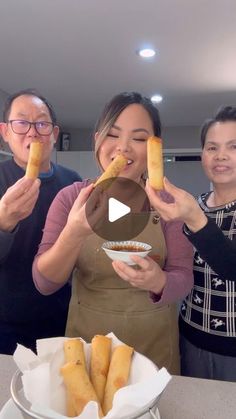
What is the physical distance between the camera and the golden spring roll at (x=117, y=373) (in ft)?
1.64

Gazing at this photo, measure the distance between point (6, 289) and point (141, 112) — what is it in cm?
66

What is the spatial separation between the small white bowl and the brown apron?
0.15 meters

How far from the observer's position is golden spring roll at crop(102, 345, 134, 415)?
1.64 feet

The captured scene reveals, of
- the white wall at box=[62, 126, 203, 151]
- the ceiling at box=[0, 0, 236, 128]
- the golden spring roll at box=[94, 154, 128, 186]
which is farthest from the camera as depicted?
the white wall at box=[62, 126, 203, 151]

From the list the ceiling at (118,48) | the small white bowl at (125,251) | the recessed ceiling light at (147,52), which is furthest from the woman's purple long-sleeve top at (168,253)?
the recessed ceiling light at (147,52)

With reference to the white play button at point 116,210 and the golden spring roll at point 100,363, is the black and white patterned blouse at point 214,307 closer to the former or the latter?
the white play button at point 116,210

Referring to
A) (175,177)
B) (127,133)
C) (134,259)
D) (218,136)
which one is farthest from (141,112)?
(175,177)

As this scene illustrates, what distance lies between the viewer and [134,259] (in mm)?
711

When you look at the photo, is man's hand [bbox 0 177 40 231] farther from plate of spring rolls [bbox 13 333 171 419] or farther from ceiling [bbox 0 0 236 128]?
ceiling [bbox 0 0 236 128]

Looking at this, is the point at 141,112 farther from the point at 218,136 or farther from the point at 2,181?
the point at 2,181

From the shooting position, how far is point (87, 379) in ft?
1.66

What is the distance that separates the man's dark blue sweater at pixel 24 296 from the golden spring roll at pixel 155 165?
487 millimetres

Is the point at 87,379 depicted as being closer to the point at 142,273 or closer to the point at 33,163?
the point at 142,273

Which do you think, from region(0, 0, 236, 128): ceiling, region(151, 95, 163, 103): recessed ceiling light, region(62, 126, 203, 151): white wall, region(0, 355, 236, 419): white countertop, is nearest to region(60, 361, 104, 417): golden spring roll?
region(0, 355, 236, 419): white countertop
